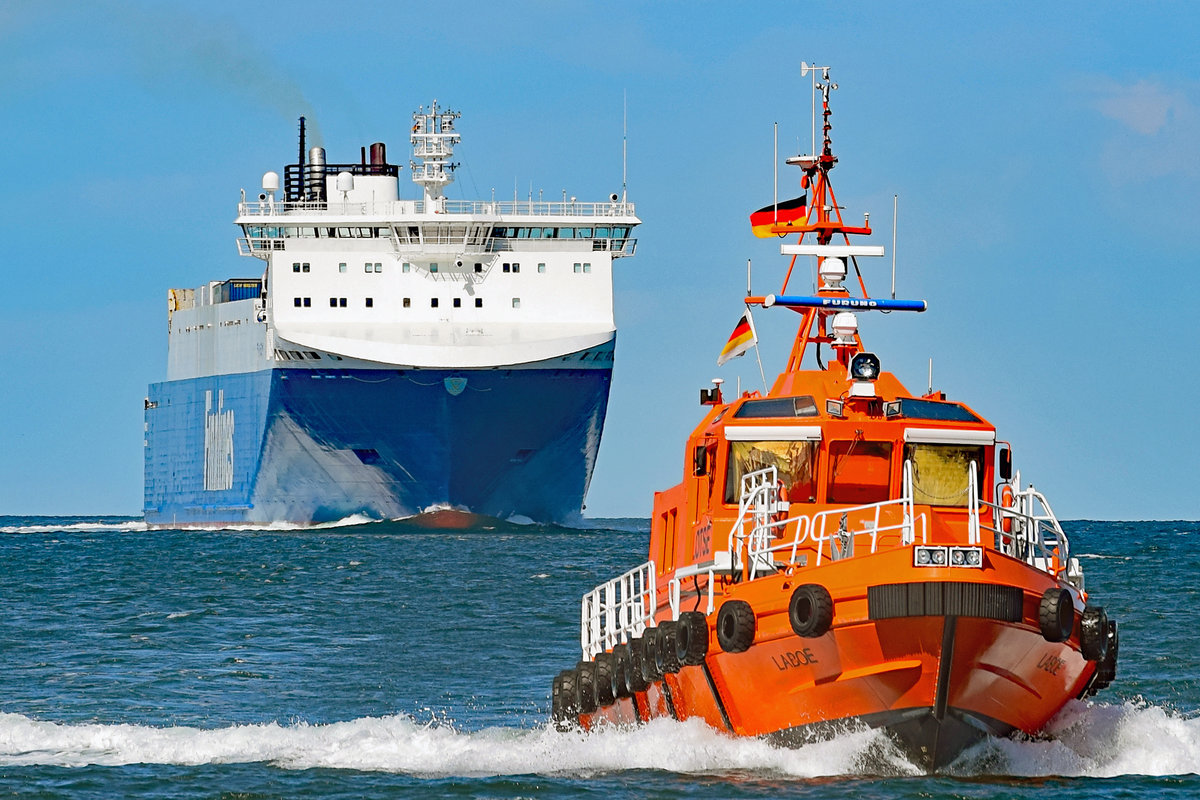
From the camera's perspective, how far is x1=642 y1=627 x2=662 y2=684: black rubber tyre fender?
49.6ft

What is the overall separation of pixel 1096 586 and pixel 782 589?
26009 millimetres

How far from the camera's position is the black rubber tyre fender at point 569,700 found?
57.2 ft

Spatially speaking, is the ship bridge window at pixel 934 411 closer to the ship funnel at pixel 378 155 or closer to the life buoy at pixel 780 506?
the life buoy at pixel 780 506

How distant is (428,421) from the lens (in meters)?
56.2

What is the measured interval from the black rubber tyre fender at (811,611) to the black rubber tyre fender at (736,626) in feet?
1.63

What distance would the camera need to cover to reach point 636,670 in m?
15.7

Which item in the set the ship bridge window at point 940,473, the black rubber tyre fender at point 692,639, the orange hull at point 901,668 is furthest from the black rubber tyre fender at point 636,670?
the ship bridge window at point 940,473

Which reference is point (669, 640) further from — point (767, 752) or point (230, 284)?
point (230, 284)

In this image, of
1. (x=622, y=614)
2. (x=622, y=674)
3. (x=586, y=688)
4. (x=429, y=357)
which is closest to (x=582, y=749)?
(x=622, y=674)

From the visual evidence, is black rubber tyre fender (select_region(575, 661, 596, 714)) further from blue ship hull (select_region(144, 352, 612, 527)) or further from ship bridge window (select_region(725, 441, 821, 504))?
blue ship hull (select_region(144, 352, 612, 527))

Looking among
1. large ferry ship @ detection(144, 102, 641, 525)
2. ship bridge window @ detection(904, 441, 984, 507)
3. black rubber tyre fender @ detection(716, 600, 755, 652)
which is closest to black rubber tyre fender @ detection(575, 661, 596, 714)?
black rubber tyre fender @ detection(716, 600, 755, 652)

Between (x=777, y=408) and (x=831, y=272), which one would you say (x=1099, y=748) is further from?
(x=831, y=272)

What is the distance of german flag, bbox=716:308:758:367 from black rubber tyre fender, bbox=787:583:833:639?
163 inches

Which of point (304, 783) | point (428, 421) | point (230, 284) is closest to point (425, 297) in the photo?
point (428, 421)
